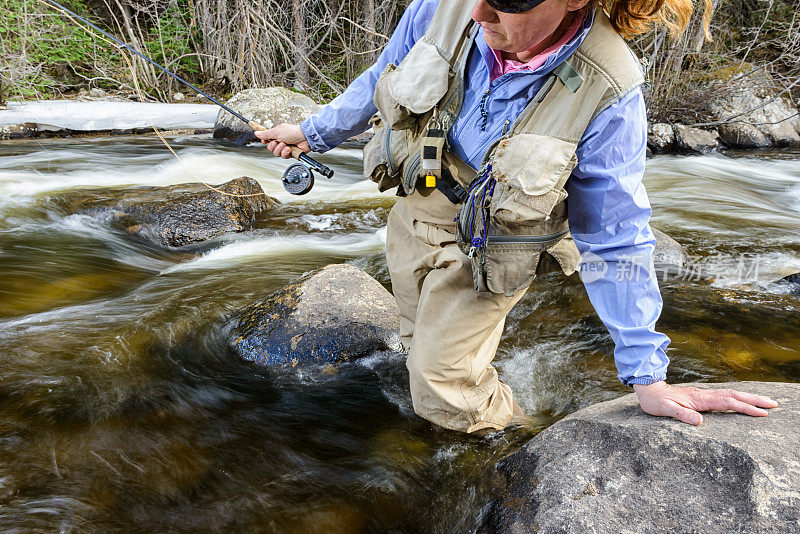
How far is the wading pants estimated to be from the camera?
7.79ft

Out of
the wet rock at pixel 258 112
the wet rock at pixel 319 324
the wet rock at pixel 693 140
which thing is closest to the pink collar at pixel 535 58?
the wet rock at pixel 319 324

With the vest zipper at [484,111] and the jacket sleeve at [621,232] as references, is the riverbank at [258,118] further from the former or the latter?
the jacket sleeve at [621,232]

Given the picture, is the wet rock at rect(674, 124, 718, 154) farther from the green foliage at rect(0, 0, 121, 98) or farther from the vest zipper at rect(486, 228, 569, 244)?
the vest zipper at rect(486, 228, 569, 244)

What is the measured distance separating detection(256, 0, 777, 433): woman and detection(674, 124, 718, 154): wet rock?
9.28 m

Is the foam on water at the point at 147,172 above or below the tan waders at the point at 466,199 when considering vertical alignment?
below

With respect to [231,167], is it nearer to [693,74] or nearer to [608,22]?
[608,22]

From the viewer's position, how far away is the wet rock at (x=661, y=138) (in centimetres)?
1044

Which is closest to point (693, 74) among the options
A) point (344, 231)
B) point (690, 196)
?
point (690, 196)

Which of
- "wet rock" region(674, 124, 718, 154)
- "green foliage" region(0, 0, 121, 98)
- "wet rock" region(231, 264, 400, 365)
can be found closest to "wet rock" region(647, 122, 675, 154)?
"wet rock" region(674, 124, 718, 154)

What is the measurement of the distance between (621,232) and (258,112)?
824 cm

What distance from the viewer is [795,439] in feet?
6.15

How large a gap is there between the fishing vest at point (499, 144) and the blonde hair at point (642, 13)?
0.12 ft

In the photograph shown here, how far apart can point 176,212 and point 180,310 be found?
176cm

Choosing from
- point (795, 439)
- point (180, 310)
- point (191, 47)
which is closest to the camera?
point (795, 439)
